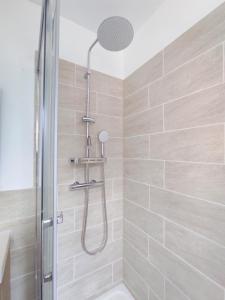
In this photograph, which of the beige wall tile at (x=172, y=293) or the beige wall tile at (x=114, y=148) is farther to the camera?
the beige wall tile at (x=114, y=148)

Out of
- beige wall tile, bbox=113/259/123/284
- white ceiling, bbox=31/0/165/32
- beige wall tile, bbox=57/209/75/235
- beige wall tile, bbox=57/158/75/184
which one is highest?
white ceiling, bbox=31/0/165/32

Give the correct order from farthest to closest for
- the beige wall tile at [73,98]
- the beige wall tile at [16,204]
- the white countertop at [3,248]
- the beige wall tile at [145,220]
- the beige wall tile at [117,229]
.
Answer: the beige wall tile at [117,229]
the beige wall tile at [73,98]
the beige wall tile at [145,220]
the beige wall tile at [16,204]
the white countertop at [3,248]

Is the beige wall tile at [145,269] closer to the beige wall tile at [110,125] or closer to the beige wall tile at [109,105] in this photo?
the beige wall tile at [110,125]

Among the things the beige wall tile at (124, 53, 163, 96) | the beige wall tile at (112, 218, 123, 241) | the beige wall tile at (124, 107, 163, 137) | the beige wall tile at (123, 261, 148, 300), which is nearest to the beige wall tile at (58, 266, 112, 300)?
the beige wall tile at (123, 261, 148, 300)

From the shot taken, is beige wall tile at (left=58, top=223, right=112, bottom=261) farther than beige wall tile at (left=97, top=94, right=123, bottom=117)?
No

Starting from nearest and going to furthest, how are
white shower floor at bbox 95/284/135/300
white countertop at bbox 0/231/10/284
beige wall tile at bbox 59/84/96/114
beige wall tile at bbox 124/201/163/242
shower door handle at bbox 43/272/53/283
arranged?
shower door handle at bbox 43/272/53/283 < white countertop at bbox 0/231/10/284 < beige wall tile at bbox 124/201/163/242 < beige wall tile at bbox 59/84/96/114 < white shower floor at bbox 95/284/135/300

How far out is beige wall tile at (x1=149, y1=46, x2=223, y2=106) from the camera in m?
0.80

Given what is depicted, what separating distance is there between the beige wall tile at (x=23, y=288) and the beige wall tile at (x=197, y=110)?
A: 54.1 inches

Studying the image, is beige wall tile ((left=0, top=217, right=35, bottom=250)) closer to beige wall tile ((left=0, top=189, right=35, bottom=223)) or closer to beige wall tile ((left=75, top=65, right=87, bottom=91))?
beige wall tile ((left=0, top=189, right=35, bottom=223))

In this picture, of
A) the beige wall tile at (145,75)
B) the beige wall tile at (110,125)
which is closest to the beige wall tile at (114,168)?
the beige wall tile at (110,125)

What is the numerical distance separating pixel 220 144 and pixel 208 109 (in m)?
→ 0.19

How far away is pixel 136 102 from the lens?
52.9 inches

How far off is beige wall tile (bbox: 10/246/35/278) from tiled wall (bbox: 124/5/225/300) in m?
0.77

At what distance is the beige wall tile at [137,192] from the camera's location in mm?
1238
